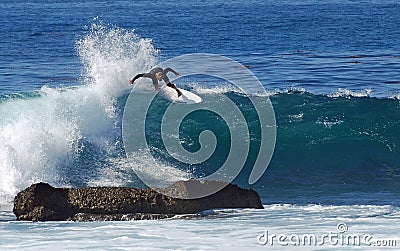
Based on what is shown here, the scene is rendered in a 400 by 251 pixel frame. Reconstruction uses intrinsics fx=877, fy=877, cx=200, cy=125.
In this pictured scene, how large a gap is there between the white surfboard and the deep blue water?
25cm

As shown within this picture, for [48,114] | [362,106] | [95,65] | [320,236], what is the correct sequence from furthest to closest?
[95,65] < [362,106] < [48,114] < [320,236]

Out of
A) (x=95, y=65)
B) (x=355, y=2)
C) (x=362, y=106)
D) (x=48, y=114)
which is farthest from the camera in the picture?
(x=355, y=2)

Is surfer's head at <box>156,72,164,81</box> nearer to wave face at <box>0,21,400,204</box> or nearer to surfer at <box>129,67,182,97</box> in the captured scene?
surfer at <box>129,67,182,97</box>

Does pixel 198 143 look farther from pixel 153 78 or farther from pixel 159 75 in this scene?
pixel 159 75

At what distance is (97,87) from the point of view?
70.7 ft

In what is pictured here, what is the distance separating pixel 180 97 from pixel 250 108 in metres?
1.74

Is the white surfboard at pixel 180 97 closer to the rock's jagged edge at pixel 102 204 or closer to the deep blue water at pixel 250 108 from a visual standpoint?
the deep blue water at pixel 250 108

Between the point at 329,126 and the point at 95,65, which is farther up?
the point at 95,65

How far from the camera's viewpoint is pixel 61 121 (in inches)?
741

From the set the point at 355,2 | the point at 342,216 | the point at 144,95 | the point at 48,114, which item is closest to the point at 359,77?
the point at 144,95

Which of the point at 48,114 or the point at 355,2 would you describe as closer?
the point at 48,114

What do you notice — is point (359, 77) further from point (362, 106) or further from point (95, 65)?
point (95, 65)

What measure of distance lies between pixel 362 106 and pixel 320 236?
1013 cm

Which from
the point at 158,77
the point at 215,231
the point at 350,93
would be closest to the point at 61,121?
the point at 158,77
